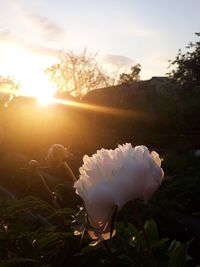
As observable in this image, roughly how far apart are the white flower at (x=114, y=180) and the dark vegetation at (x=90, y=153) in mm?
58

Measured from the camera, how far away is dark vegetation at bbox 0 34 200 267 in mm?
2123

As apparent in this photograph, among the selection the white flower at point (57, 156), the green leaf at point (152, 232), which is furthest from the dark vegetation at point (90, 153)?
the white flower at point (57, 156)

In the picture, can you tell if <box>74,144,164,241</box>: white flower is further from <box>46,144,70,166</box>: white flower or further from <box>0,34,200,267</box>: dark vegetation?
<box>46,144,70,166</box>: white flower

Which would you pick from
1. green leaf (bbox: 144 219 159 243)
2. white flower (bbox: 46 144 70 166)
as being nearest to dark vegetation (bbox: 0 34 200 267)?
green leaf (bbox: 144 219 159 243)

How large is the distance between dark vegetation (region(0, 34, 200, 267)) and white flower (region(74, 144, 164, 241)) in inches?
2.3

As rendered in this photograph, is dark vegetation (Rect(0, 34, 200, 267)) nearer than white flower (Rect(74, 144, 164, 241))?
No

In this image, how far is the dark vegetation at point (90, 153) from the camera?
212 centimetres

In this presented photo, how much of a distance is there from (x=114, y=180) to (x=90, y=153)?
1058 centimetres

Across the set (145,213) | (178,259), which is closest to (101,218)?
(178,259)

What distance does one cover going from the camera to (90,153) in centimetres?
1206

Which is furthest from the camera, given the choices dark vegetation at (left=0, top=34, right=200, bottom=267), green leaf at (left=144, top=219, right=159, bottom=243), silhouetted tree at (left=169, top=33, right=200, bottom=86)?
silhouetted tree at (left=169, top=33, right=200, bottom=86)

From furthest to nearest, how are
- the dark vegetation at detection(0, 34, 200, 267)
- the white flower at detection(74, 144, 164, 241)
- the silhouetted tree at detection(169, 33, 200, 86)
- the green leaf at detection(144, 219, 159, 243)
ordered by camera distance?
the silhouetted tree at detection(169, 33, 200, 86), the green leaf at detection(144, 219, 159, 243), the dark vegetation at detection(0, 34, 200, 267), the white flower at detection(74, 144, 164, 241)

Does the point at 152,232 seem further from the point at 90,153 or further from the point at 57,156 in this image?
the point at 90,153

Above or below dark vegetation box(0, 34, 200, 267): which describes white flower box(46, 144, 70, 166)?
above
